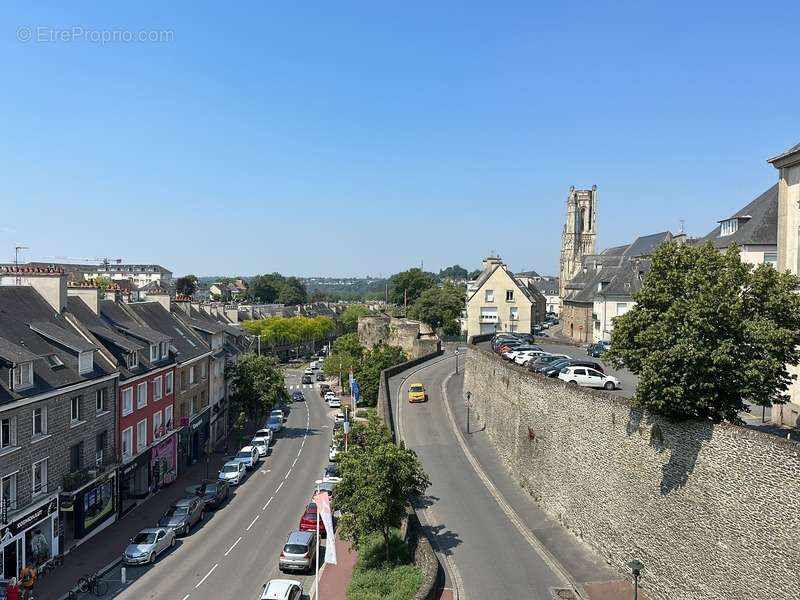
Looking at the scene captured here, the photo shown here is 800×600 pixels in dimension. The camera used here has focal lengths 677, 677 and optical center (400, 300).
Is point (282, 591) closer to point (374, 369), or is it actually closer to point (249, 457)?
point (249, 457)

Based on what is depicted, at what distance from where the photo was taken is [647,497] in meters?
20.1

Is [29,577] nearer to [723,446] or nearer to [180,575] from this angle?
[180,575]

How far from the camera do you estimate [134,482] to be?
36.6 metres

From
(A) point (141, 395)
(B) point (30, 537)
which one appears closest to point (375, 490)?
(B) point (30, 537)

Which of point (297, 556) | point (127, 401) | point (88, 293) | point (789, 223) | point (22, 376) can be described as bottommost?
point (297, 556)

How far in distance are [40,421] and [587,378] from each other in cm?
2350

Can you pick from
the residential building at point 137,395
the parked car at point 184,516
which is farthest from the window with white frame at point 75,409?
the parked car at point 184,516

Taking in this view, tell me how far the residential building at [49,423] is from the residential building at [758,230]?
3025 cm

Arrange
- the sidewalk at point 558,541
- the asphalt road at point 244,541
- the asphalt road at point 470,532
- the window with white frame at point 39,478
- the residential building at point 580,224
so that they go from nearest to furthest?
the sidewalk at point 558,541 → the asphalt road at point 470,532 → the asphalt road at point 244,541 → the window with white frame at point 39,478 → the residential building at point 580,224

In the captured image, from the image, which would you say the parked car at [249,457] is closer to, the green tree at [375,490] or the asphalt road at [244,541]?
the asphalt road at [244,541]

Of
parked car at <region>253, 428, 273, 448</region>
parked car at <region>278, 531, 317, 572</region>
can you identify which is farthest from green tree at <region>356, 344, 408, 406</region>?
parked car at <region>278, 531, 317, 572</region>

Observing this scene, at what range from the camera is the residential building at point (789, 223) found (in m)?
24.2

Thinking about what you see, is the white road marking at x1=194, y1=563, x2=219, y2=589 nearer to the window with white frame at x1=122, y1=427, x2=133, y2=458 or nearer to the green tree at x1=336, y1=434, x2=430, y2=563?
the green tree at x1=336, y1=434, x2=430, y2=563

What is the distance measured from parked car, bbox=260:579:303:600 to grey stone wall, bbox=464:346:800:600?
1043 cm
